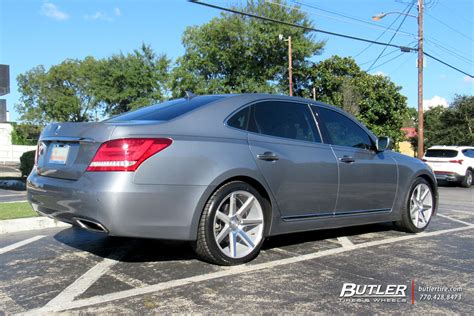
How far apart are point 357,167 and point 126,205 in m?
2.72

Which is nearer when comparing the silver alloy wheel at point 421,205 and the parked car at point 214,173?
the parked car at point 214,173

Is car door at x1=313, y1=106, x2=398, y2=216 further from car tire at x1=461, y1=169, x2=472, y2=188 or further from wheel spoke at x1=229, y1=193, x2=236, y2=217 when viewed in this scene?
car tire at x1=461, y1=169, x2=472, y2=188

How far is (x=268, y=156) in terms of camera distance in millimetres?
4449

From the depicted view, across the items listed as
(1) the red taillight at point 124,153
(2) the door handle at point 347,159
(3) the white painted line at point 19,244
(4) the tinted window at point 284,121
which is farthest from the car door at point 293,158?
(3) the white painted line at point 19,244

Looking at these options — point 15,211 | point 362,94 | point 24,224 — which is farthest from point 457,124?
point 24,224

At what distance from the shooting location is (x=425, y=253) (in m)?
4.94

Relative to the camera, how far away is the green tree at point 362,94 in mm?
37531

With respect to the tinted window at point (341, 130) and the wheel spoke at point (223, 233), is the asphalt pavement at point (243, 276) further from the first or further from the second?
the tinted window at point (341, 130)

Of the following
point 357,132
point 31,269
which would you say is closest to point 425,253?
point 357,132

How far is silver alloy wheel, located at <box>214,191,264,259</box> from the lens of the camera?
4203mm

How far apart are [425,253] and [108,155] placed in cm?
332

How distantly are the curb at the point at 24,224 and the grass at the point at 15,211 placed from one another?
355 millimetres

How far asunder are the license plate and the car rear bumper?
21 cm

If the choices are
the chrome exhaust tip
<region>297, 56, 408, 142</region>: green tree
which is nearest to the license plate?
the chrome exhaust tip
